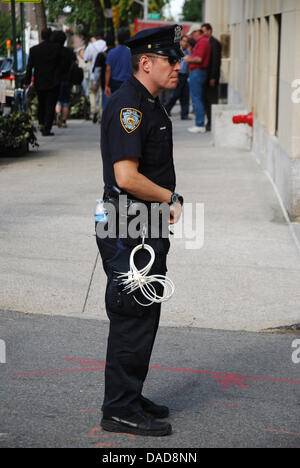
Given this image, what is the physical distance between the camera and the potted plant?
14039mm

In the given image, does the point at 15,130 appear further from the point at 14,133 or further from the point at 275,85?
the point at 275,85

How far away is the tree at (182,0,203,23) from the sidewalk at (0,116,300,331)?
334 feet

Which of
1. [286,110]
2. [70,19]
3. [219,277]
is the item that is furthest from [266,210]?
[70,19]

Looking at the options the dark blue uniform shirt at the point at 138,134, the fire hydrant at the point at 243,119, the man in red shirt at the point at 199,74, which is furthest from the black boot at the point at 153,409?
the man in red shirt at the point at 199,74

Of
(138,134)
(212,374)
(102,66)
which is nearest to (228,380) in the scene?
(212,374)

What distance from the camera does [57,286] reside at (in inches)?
276

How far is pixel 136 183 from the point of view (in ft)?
13.0

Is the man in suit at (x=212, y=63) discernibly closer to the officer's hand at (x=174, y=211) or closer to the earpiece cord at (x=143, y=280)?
the officer's hand at (x=174, y=211)

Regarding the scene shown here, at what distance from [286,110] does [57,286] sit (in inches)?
170

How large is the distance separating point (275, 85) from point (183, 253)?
493 centimetres

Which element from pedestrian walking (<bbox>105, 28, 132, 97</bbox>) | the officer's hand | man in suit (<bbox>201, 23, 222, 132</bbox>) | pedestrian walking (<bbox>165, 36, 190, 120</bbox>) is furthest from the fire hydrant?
the officer's hand

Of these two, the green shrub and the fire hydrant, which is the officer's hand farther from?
the fire hydrant

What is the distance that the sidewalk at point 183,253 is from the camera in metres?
6.59
